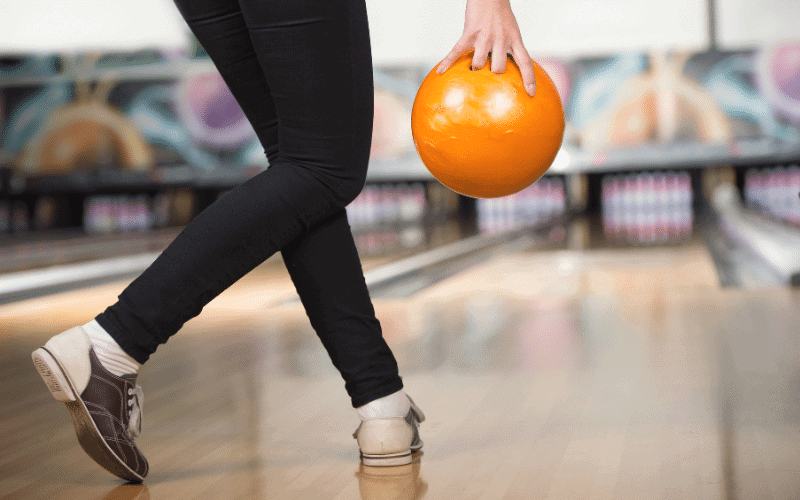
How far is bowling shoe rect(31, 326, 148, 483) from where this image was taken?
2.39ft

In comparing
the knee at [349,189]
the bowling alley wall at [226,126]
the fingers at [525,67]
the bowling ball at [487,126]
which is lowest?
the bowling alley wall at [226,126]

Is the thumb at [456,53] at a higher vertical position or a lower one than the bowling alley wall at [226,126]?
higher


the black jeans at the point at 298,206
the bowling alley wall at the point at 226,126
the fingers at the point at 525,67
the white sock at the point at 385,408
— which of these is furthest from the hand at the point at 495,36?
the bowling alley wall at the point at 226,126

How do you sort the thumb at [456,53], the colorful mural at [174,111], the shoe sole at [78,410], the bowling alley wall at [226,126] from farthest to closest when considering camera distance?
the colorful mural at [174,111], the bowling alley wall at [226,126], the thumb at [456,53], the shoe sole at [78,410]

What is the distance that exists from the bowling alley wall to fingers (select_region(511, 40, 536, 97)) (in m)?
5.55

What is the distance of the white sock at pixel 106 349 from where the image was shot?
74cm

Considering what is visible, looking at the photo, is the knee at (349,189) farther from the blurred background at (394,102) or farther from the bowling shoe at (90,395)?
the blurred background at (394,102)

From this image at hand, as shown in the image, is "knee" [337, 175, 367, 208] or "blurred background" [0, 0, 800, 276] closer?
"knee" [337, 175, 367, 208]

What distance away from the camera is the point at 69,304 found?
7.55 ft

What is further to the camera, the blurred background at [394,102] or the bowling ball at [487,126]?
the blurred background at [394,102]

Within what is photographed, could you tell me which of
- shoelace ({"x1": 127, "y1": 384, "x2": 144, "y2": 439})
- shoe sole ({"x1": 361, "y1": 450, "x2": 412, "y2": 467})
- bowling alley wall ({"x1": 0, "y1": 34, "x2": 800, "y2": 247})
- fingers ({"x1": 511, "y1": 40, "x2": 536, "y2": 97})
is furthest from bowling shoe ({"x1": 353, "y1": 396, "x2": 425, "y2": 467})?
bowling alley wall ({"x1": 0, "y1": 34, "x2": 800, "y2": 247})

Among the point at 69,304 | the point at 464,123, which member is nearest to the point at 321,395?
the point at 464,123

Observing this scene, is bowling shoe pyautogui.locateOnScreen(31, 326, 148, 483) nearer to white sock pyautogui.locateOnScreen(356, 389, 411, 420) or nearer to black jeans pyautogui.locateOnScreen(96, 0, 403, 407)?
black jeans pyautogui.locateOnScreen(96, 0, 403, 407)

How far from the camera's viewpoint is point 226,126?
22.4 feet
